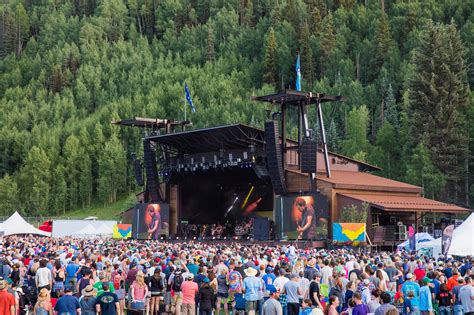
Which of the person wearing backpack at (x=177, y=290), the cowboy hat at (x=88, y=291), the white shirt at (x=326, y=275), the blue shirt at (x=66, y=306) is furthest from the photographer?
the white shirt at (x=326, y=275)

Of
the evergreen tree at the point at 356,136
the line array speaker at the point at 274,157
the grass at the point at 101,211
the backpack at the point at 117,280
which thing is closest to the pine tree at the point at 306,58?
the evergreen tree at the point at 356,136

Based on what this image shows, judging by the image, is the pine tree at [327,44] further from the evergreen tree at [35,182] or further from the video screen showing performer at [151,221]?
the video screen showing performer at [151,221]

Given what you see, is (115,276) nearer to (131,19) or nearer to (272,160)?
(272,160)

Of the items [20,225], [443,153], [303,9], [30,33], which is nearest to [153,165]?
[20,225]

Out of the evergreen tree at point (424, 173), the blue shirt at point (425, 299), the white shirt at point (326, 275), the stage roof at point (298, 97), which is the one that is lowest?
the blue shirt at point (425, 299)

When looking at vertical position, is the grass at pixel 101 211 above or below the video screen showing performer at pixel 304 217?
above

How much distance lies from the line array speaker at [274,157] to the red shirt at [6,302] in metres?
28.5

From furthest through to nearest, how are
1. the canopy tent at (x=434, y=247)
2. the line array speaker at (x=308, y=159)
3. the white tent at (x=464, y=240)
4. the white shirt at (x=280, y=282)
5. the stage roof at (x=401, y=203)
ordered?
the stage roof at (x=401, y=203) → the line array speaker at (x=308, y=159) → the canopy tent at (x=434, y=247) → the white tent at (x=464, y=240) → the white shirt at (x=280, y=282)

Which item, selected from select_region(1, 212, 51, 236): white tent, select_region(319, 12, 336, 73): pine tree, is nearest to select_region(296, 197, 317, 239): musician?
select_region(1, 212, 51, 236): white tent

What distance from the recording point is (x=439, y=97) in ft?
198

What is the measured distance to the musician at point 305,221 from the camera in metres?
38.6

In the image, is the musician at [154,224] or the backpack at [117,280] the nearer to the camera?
the backpack at [117,280]

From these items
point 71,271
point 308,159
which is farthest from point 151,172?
point 71,271

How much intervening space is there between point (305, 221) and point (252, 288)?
25027 millimetres
